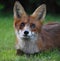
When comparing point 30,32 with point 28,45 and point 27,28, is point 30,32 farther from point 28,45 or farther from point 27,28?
point 28,45

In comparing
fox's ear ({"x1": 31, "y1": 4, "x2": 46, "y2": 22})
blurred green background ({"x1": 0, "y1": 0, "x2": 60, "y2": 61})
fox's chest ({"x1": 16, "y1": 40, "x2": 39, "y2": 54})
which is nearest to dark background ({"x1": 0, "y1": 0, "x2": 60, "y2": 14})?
blurred green background ({"x1": 0, "y1": 0, "x2": 60, "y2": 61})

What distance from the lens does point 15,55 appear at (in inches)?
349

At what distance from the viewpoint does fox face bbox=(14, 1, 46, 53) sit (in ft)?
28.5

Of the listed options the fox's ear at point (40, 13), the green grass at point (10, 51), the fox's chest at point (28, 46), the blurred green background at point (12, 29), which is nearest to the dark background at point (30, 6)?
the blurred green background at point (12, 29)

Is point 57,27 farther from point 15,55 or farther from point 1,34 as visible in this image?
point 1,34

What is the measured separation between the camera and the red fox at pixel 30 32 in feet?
28.6

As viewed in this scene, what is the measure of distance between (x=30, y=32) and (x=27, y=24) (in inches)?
9.4

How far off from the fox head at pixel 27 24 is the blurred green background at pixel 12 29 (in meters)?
0.49

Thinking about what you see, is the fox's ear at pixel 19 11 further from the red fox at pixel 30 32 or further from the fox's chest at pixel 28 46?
the fox's chest at pixel 28 46

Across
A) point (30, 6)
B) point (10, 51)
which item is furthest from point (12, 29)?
point (10, 51)

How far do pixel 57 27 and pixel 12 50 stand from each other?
53.5 inches

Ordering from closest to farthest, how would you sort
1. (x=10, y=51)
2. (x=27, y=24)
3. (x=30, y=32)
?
(x=30, y=32), (x=27, y=24), (x=10, y=51)

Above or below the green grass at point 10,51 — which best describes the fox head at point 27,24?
above

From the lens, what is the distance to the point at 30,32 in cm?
861
